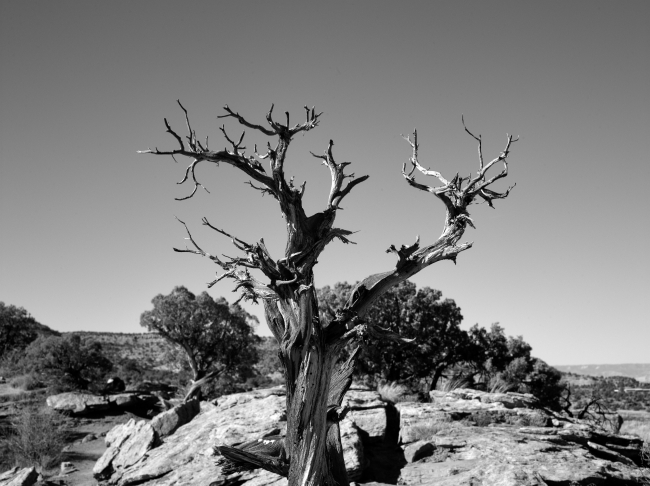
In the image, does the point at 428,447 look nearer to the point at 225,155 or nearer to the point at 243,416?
the point at 243,416

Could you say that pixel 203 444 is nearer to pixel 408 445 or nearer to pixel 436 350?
pixel 408 445

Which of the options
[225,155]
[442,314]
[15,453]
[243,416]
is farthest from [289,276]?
[442,314]

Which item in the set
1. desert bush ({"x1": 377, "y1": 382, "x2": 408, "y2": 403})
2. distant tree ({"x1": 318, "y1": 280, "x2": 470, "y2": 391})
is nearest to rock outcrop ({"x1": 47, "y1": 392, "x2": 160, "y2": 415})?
distant tree ({"x1": 318, "y1": 280, "x2": 470, "y2": 391})

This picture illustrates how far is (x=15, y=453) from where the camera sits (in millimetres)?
18844

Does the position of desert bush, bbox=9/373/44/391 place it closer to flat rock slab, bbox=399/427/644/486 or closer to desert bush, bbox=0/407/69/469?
desert bush, bbox=0/407/69/469

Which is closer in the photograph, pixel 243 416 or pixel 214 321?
pixel 243 416

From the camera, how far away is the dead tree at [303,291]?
794 centimetres

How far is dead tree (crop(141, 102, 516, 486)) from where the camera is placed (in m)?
7.94

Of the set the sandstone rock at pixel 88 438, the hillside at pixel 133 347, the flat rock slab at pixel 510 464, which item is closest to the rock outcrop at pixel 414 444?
the flat rock slab at pixel 510 464

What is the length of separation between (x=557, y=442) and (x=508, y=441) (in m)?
1.47

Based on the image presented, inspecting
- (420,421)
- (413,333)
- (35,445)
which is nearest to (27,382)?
(35,445)

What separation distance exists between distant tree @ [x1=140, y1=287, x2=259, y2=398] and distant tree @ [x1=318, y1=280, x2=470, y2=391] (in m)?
7.11

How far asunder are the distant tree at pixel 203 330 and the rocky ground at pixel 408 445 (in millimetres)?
13912

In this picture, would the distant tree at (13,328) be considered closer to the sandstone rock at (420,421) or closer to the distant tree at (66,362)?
the distant tree at (66,362)
